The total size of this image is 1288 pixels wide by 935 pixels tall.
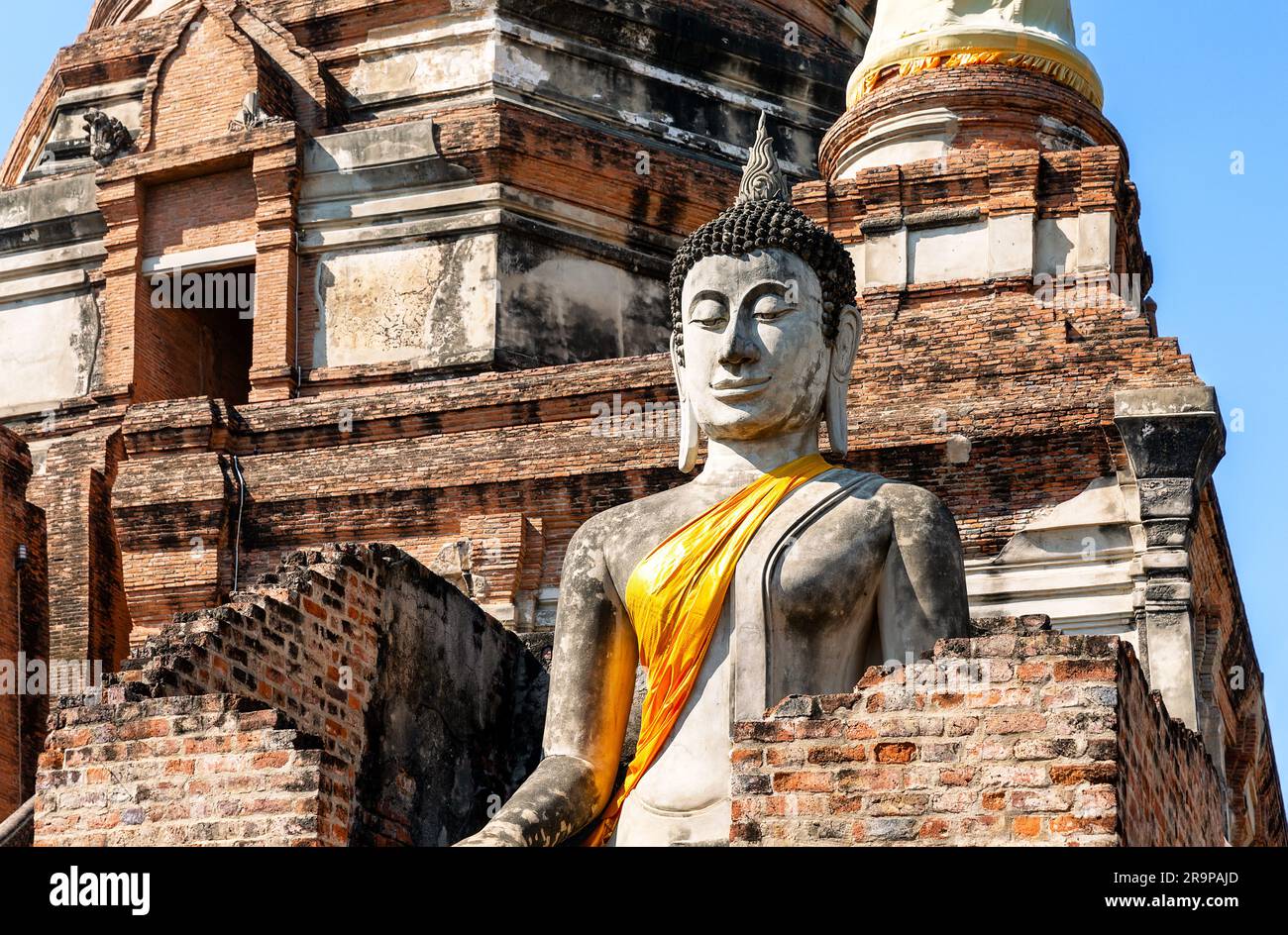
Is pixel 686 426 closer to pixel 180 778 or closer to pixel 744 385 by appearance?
pixel 744 385

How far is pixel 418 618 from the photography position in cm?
1086

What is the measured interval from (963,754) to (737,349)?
213 cm

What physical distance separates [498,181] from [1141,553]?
25.7 feet

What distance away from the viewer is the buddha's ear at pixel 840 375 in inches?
376

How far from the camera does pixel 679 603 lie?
29.1ft

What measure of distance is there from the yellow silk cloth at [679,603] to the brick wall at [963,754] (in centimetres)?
82

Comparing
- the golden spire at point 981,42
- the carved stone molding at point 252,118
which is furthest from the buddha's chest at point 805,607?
the carved stone molding at point 252,118

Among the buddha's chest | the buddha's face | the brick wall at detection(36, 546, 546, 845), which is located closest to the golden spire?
the brick wall at detection(36, 546, 546, 845)

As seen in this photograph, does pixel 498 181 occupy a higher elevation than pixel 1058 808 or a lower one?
higher

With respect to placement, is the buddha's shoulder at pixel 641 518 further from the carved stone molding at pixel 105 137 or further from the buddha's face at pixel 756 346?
the carved stone molding at pixel 105 137

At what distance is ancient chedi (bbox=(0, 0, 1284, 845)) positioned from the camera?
10.2m

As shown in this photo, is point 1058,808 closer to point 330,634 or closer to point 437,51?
point 330,634
